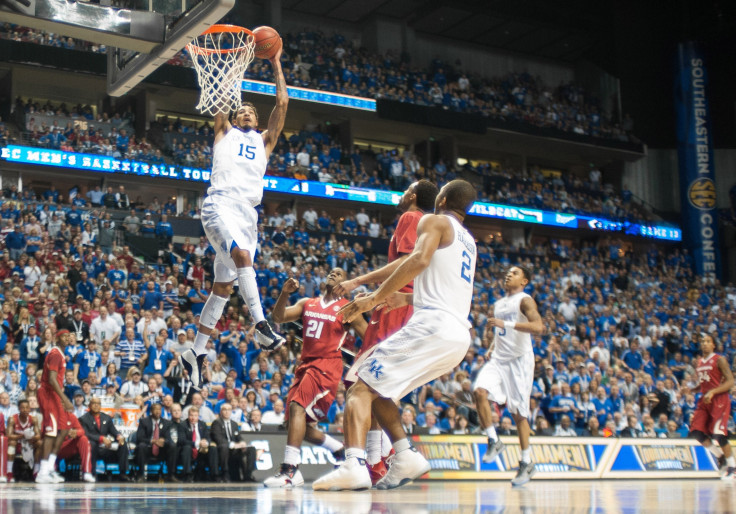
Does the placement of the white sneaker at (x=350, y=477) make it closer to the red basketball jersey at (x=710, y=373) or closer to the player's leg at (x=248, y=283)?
the player's leg at (x=248, y=283)

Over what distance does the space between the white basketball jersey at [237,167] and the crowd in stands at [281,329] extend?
330 centimetres

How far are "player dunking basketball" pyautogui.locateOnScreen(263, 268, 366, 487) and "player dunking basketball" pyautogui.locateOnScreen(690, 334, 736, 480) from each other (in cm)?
659

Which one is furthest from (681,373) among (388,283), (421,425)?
(388,283)

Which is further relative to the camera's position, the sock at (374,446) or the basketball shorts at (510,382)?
the basketball shorts at (510,382)

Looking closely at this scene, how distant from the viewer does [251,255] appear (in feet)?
24.3

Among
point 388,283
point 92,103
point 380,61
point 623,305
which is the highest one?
point 380,61

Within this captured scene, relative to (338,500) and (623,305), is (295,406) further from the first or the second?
(623,305)

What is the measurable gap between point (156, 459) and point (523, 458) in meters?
5.31

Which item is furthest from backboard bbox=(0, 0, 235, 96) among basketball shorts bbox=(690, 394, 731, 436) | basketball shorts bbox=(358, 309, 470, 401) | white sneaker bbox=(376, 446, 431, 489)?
basketball shorts bbox=(690, 394, 731, 436)

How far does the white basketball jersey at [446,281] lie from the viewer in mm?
5730

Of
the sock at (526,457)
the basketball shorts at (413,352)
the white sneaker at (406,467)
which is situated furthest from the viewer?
the sock at (526,457)

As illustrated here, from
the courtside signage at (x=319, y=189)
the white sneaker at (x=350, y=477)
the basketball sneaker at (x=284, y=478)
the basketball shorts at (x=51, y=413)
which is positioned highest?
the courtside signage at (x=319, y=189)

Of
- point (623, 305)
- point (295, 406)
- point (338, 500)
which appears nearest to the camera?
point (338, 500)

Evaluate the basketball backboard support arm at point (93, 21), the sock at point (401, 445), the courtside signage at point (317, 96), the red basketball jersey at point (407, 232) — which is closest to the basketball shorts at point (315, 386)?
the red basketball jersey at point (407, 232)
